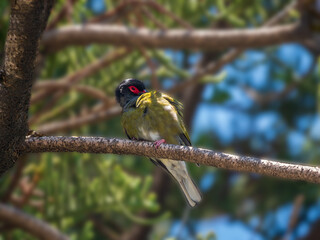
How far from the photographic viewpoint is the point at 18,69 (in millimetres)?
2393

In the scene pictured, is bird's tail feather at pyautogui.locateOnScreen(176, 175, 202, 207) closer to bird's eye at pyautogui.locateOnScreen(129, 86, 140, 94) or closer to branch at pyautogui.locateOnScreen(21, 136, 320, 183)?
bird's eye at pyautogui.locateOnScreen(129, 86, 140, 94)

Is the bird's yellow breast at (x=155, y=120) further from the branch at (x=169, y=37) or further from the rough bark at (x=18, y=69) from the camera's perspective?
the branch at (x=169, y=37)

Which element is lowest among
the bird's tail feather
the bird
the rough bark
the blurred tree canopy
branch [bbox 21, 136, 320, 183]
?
the blurred tree canopy

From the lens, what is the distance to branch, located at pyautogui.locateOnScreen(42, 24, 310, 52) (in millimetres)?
5984

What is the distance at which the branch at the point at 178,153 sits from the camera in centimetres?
231

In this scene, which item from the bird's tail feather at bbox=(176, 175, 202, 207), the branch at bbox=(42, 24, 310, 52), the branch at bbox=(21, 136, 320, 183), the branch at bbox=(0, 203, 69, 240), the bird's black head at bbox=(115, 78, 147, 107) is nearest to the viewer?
the branch at bbox=(21, 136, 320, 183)

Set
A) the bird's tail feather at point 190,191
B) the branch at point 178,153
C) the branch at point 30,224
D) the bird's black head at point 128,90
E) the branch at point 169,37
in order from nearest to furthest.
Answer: the branch at point 178,153 → the bird's tail feather at point 190,191 → the bird's black head at point 128,90 → the branch at point 30,224 → the branch at point 169,37

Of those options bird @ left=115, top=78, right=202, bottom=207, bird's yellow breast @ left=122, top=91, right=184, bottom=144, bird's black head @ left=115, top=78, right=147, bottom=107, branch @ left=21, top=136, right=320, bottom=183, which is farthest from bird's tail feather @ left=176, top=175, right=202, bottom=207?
branch @ left=21, top=136, right=320, bottom=183

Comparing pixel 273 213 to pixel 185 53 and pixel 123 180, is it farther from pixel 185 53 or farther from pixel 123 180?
pixel 123 180

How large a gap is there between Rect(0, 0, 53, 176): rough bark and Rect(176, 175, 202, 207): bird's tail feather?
1.33m

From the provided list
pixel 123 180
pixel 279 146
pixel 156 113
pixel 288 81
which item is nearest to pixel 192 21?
pixel 288 81

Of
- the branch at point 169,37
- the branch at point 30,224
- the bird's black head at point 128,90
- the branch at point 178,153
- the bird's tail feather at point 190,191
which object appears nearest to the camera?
the branch at point 178,153

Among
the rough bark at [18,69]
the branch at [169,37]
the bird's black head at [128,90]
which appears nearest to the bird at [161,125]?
the bird's black head at [128,90]

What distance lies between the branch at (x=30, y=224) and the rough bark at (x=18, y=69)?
2.82 m
